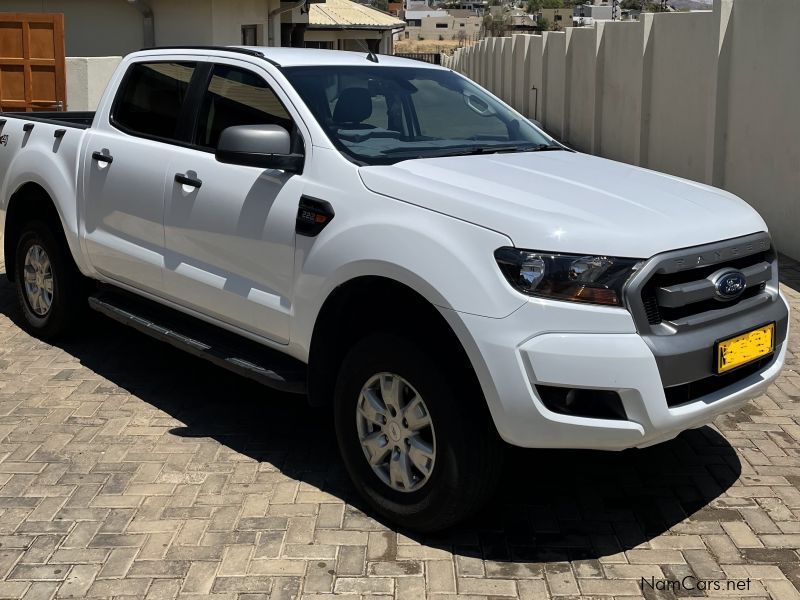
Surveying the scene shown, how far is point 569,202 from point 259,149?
142 centimetres

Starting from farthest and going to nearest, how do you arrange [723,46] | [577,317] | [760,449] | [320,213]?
[723,46] → [760,449] → [320,213] → [577,317]

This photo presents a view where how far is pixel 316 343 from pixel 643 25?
12.3m

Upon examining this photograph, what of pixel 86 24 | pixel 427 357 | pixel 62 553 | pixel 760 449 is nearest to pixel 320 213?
pixel 427 357

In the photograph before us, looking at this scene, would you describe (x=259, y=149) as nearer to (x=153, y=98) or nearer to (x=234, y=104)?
(x=234, y=104)

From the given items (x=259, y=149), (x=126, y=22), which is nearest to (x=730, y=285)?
(x=259, y=149)

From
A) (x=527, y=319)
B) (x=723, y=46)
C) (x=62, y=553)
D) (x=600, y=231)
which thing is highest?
(x=723, y=46)

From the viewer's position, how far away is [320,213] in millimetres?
4371

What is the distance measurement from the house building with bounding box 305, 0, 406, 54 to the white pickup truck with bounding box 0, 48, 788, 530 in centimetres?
2567

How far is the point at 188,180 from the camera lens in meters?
5.12

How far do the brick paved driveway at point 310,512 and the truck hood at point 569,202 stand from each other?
A: 1.23m

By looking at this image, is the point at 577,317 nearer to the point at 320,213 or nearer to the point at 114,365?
the point at 320,213

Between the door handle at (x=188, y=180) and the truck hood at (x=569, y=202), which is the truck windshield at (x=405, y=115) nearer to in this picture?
the truck hood at (x=569, y=202)

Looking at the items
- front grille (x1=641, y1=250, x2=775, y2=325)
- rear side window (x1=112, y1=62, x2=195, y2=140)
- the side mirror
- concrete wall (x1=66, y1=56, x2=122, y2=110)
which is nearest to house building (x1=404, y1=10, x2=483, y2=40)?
concrete wall (x1=66, y1=56, x2=122, y2=110)

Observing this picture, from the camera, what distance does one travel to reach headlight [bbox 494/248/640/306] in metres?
3.64
